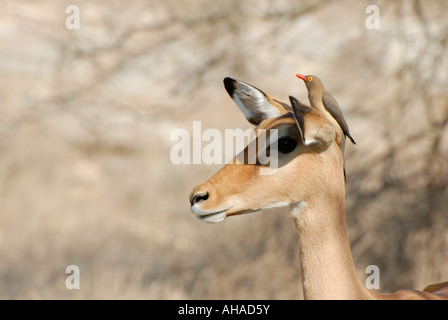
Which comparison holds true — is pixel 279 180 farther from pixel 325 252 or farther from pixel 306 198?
pixel 325 252

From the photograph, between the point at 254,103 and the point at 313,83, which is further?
the point at 313,83

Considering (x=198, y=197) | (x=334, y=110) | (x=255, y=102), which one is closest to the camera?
(x=198, y=197)

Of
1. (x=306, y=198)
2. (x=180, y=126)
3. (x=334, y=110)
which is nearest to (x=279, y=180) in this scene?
(x=306, y=198)

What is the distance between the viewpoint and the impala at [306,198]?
9.73 feet

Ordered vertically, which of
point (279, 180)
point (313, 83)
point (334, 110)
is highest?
point (313, 83)

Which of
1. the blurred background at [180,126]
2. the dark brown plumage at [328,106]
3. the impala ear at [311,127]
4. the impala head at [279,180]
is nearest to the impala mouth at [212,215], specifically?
the impala head at [279,180]

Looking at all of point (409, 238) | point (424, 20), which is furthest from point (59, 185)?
point (424, 20)

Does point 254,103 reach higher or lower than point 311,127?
higher

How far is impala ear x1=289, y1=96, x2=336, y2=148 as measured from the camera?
2.78 meters

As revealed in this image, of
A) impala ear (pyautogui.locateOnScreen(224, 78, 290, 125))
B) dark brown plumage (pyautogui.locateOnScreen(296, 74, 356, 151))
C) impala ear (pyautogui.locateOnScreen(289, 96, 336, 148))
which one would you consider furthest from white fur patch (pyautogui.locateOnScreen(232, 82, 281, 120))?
impala ear (pyautogui.locateOnScreen(289, 96, 336, 148))

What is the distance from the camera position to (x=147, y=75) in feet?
22.3

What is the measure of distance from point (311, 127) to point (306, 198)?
1.25 feet

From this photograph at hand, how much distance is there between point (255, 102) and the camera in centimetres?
Result: 344

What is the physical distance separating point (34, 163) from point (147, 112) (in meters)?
1.22
